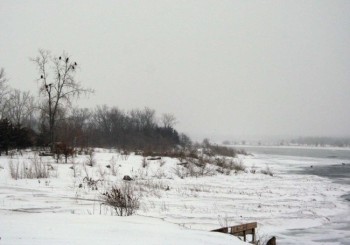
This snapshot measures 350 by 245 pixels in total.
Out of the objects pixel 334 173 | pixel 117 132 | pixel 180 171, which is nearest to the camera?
pixel 180 171

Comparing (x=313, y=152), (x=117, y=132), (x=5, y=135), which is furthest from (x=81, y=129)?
(x=313, y=152)

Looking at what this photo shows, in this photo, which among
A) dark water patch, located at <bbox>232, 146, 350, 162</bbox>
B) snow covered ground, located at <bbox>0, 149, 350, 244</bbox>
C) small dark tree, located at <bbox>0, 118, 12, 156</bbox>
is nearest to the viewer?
snow covered ground, located at <bbox>0, 149, 350, 244</bbox>

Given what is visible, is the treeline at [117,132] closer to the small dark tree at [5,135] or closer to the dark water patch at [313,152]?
the small dark tree at [5,135]

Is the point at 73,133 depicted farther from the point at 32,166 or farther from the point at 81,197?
the point at 81,197

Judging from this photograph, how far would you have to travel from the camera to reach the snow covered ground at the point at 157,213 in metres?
5.51

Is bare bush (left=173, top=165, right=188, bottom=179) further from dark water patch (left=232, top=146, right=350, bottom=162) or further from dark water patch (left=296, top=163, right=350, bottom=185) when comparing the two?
dark water patch (left=232, top=146, right=350, bottom=162)

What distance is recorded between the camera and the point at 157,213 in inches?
417

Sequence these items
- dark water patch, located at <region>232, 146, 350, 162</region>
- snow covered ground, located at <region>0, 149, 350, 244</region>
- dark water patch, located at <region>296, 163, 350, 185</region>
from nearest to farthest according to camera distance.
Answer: snow covered ground, located at <region>0, 149, 350, 244</region> < dark water patch, located at <region>296, 163, 350, 185</region> < dark water patch, located at <region>232, 146, 350, 162</region>

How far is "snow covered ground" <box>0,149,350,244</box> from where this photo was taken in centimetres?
551

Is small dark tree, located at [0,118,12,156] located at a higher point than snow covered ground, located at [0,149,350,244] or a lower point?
higher

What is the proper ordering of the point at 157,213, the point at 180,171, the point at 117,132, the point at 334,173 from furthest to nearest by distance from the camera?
the point at 117,132, the point at 334,173, the point at 180,171, the point at 157,213

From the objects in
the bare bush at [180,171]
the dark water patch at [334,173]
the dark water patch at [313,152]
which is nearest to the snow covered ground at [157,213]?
the bare bush at [180,171]

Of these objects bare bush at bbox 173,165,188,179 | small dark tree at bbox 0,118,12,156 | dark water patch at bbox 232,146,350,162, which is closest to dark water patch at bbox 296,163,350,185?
bare bush at bbox 173,165,188,179

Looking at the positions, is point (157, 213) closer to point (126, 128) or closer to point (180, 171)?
point (180, 171)
